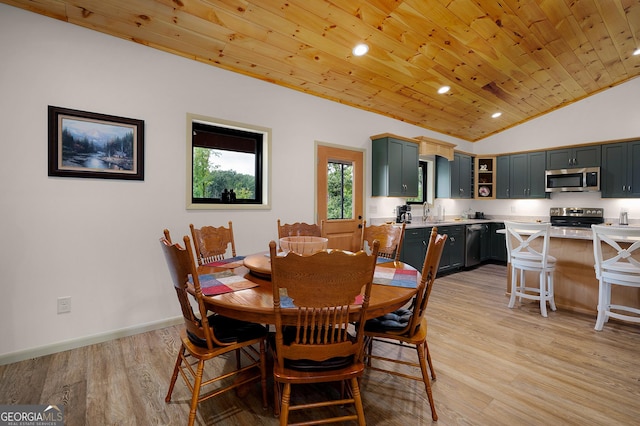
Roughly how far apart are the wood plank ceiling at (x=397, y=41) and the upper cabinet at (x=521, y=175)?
138cm

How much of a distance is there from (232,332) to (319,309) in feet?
2.31

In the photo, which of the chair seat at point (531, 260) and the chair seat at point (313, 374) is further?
the chair seat at point (531, 260)

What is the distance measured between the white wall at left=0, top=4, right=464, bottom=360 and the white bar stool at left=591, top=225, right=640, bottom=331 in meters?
3.58

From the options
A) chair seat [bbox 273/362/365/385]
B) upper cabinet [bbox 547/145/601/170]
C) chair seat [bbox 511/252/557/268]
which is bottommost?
chair seat [bbox 273/362/365/385]

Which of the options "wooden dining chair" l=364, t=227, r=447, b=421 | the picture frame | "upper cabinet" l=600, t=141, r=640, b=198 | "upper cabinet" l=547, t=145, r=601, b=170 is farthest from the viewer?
"upper cabinet" l=547, t=145, r=601, b=170

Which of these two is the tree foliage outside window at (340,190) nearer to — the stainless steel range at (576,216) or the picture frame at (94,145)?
the picture frame at (94,145)

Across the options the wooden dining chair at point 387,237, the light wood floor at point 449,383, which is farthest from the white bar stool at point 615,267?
the wooden dining chair at point 387,237

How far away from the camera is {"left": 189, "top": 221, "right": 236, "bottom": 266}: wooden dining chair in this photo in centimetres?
259

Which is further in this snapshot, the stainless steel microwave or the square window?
the stainless steel microwave

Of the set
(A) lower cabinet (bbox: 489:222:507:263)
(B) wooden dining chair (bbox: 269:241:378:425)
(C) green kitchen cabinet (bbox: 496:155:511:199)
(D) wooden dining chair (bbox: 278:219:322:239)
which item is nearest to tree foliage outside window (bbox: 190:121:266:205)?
(D) wooden dining chair (bbox: 278:219:322:239)

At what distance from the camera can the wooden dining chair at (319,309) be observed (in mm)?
1303

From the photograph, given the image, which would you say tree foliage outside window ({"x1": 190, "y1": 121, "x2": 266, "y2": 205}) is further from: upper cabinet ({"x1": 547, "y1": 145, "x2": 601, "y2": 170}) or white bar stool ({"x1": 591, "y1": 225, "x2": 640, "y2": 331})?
upper cabinet ({"x1": 547, "y1": 145, "x2": 601, "y2": 170})

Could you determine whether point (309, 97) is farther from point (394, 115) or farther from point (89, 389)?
point (89, 389)

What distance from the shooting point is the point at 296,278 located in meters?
1.31
